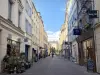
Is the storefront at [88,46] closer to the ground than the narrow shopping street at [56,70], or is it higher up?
higher up

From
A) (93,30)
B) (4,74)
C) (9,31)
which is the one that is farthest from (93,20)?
(4,74)

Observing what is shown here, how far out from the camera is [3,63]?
19.0m

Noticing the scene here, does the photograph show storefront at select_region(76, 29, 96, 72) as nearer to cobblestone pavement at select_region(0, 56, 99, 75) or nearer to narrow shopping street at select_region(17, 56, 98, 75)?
narrow shopping street at select_region(17, 56, 98, 75)

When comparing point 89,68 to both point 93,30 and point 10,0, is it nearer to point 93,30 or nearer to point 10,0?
point 93,30

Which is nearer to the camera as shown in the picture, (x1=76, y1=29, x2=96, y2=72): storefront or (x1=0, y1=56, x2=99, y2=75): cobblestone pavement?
(x1=0, y1=56, x2=99, y2=75): cobblestone pavement

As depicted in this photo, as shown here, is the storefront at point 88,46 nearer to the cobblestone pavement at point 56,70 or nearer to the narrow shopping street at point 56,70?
the narrow shopping street at point 56,70

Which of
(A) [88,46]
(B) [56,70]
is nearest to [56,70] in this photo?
(B) [56,70]

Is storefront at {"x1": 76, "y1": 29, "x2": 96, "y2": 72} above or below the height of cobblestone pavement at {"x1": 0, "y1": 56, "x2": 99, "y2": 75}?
above

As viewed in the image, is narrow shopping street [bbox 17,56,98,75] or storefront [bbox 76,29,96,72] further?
storefront [bbox 76,29,96,72]

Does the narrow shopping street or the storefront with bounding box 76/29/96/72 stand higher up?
the storefront with bounding box 76/29/96/72

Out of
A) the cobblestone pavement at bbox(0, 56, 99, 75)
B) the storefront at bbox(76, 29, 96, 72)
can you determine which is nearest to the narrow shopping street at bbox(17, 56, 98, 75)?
the cobblestone pavement at bbox(0, 56, 99, 75)

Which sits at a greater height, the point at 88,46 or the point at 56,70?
the point at 88,46

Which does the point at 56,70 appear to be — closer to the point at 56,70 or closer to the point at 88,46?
the point at 56,70

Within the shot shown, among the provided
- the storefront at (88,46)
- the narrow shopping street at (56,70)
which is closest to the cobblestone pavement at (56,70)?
the narrow shopping street at (56,70)
